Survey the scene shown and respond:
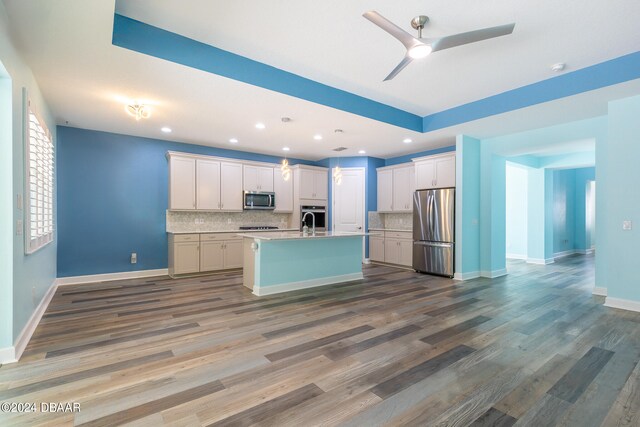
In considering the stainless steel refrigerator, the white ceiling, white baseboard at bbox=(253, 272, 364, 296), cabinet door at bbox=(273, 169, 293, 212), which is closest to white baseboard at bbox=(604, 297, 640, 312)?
the stainless steel refrigerator

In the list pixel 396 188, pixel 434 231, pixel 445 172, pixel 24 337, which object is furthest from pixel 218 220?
pixel 445 172

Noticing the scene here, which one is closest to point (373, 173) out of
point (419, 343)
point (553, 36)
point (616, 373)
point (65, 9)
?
point (553, 36)

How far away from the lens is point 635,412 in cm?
181

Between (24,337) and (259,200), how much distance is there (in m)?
4.53

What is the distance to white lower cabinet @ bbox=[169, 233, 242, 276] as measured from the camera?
554 centimetres

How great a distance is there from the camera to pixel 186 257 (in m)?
5.59

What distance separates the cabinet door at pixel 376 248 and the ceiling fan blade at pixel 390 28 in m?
5.29

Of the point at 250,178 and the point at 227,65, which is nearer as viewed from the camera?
the point at 227,65

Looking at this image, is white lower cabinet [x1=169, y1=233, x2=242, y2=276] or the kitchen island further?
white lower cabinet [x1=169, y1=233, x2=242, y2=276]

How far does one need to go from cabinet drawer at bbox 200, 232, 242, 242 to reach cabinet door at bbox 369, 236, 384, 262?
3.24 meters

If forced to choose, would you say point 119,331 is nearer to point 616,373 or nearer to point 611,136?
point 616,373

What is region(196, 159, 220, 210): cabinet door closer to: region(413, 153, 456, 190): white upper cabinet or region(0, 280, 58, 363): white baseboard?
region(0, 280, 58, 363): white baseboard

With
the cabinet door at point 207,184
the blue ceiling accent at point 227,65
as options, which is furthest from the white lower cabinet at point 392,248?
the cabinet door at point 207,184

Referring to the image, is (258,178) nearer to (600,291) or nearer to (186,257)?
(186,257)
